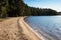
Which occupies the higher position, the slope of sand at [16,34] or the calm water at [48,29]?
the slope of sand at [16,34]

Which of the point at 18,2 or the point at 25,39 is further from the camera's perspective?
the point at 18,2

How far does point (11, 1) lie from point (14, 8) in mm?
4387

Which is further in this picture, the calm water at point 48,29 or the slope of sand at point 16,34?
the calm water at point 48,29

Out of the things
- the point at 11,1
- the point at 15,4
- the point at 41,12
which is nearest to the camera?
the point at 11,1

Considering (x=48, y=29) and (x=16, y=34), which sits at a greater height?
(x=16, y=34)

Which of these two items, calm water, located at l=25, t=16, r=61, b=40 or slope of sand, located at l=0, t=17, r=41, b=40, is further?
calm water, located at l=25, t=16, r=61, b=40

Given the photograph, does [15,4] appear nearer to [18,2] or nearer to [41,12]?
[18,2]

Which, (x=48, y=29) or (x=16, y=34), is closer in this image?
(x=16, y=34)

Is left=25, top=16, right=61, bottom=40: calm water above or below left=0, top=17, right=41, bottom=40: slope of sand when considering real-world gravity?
below

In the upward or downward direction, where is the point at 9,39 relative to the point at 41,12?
upward

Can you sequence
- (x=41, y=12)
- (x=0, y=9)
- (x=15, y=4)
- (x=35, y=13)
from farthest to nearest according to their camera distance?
(x=41, y=12) < (x=35, y=13) < (x=15, y=4) < (x=0, y=9)

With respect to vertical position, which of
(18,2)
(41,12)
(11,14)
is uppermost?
(18,2)

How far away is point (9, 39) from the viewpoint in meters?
11.4

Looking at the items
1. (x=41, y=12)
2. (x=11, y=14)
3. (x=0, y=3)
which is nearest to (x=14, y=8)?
(x=11, y=14)
